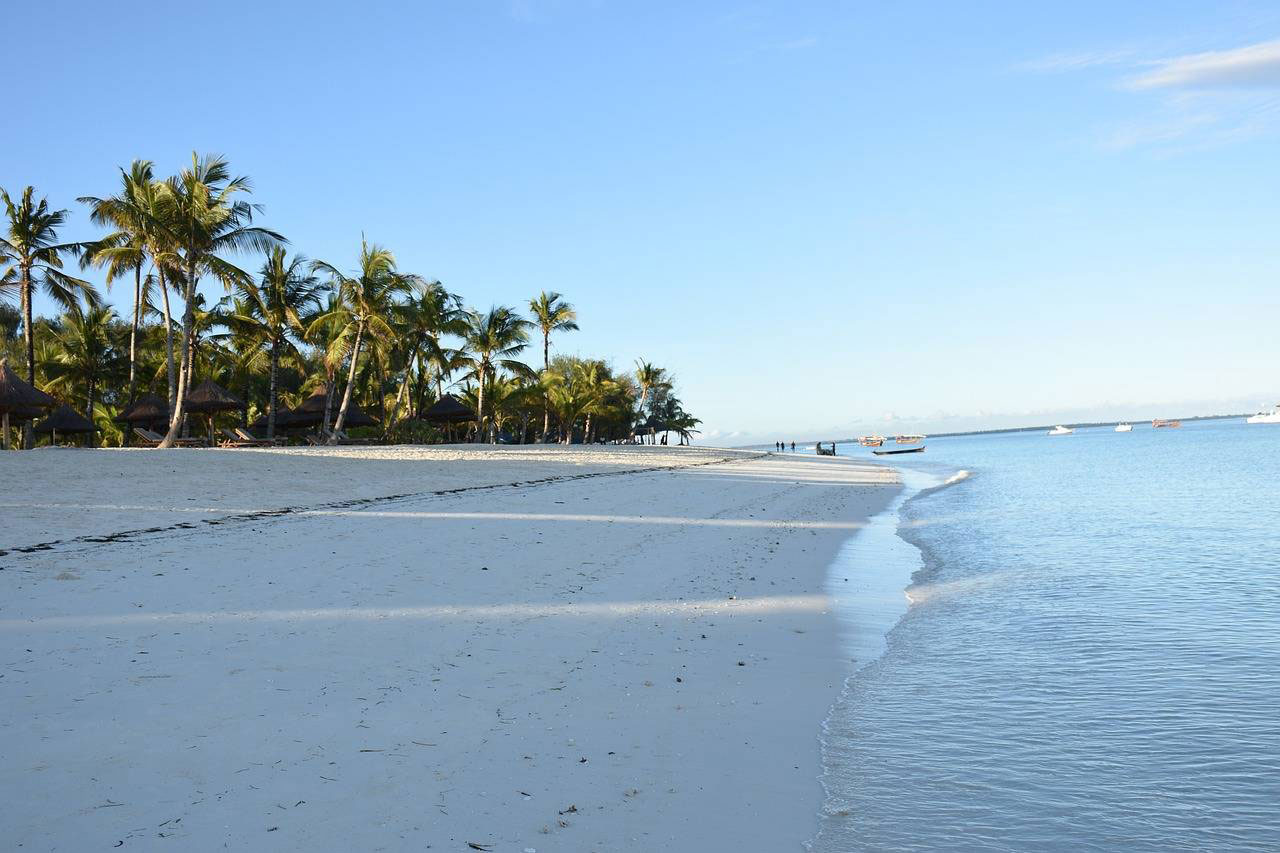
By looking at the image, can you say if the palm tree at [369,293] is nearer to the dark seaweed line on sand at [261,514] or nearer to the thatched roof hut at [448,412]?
the thatched roof hut at [448,412]

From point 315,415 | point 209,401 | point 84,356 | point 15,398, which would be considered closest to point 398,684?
point 15,398

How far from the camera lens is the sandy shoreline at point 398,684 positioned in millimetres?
3594

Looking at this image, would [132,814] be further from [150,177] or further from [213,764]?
[150,177]

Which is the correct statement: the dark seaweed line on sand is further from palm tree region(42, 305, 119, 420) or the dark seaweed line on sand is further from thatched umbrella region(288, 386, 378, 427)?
palm tree region(42, 305, 119, 420)

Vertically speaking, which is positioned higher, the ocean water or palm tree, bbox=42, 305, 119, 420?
palm tree, bbox=42, 305, 119, 420

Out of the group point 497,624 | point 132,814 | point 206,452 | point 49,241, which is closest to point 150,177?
point 49,241

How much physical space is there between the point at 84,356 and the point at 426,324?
17.0 metres

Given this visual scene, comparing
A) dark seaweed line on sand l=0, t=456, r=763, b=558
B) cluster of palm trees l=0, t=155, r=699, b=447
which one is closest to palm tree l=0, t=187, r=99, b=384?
cluster of palm trees l=0, t=155, r=699, b=447

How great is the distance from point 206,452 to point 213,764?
19288 millimetres

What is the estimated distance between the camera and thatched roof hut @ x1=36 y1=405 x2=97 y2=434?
3400 centimetres

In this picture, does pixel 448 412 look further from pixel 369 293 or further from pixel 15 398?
pixel 15 398

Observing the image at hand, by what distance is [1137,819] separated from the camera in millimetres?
4137

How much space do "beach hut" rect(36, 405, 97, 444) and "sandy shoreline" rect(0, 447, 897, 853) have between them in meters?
26.9

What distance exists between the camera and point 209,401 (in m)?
32.0
